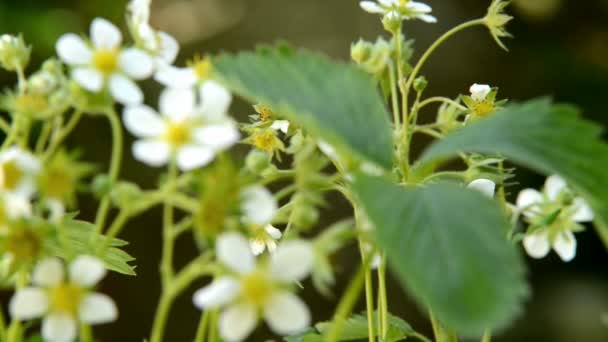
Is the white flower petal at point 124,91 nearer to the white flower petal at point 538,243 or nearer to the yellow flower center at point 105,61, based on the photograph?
the yellow flower center at point 105,61

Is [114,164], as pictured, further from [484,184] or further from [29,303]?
[484,184]

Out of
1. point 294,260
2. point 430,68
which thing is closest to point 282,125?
point 294,260

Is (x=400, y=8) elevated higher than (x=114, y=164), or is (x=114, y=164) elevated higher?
(x=400, y=8)

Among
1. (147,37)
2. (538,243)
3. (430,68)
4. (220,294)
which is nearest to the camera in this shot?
(220,294)

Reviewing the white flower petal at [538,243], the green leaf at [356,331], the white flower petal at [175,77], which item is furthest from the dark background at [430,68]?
the white flower petal at [175,77]

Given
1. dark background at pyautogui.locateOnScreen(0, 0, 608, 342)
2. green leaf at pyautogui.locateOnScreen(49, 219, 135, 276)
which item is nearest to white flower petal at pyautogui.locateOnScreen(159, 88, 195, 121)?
green leaf at pyautogui.locateOnScreen(49, 219, 135, 276)

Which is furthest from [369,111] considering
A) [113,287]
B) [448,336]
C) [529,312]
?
[529,312]
